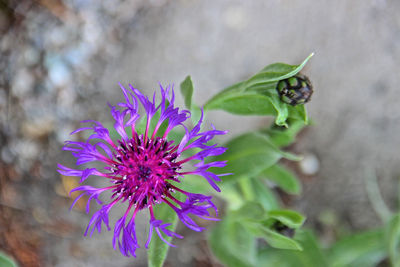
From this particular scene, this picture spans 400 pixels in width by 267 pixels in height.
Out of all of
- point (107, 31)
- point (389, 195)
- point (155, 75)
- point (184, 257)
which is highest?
point (107, 31)

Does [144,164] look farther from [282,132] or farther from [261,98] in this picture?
[282,132]

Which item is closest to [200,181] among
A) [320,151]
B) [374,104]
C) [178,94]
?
[178,94]

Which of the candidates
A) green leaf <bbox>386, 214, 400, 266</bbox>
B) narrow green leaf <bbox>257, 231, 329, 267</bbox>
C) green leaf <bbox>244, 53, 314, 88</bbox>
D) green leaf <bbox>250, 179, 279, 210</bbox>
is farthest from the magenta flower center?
green leaf <bbox>386, 214, 400, 266</bbox>

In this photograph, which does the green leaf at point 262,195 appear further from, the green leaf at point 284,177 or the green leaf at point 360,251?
the green leaf at point 360,251

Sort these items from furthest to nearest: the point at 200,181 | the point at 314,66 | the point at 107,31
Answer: the point at 107,31 → the point at 314,66 → the point at 200,181

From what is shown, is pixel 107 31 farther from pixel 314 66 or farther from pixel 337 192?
pixel 337 192

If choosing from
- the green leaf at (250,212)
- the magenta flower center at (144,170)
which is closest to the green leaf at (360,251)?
the green leaf at (250,212)

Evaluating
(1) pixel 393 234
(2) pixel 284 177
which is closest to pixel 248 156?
(2) pixel 284 177
